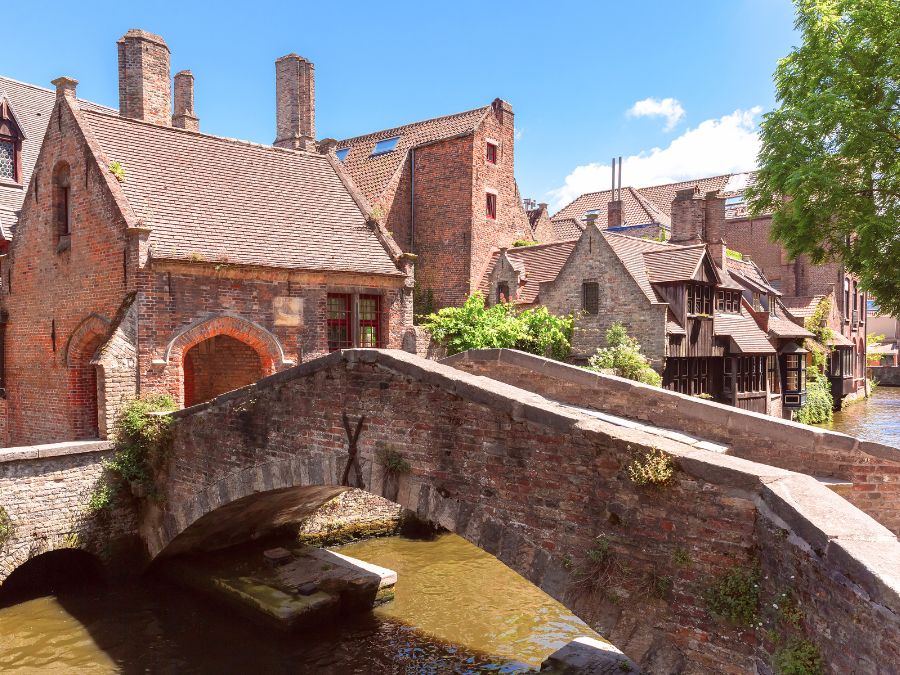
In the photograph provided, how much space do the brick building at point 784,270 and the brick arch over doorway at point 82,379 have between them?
30658 mm

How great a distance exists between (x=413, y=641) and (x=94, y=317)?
9.65 meters

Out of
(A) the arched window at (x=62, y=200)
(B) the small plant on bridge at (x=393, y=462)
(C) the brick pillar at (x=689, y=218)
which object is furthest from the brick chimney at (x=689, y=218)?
(B) the small plant on bridge at (x=393, y=462)

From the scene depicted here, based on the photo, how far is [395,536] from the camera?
1576cm

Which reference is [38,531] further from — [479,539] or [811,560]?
[811,560]

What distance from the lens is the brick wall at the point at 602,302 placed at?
2222 centimetres

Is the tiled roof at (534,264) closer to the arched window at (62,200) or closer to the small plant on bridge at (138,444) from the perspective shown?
the arched window at (62,200)

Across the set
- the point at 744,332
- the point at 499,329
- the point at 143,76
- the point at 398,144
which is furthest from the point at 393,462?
the point at 744,332

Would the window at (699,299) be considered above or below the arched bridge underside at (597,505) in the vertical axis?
→ above

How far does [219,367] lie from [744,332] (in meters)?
20.7

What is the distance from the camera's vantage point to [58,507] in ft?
38.6


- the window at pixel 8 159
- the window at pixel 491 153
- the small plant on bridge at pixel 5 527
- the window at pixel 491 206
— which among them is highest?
the window at pixel 491 153

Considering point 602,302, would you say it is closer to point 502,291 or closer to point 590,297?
point 590,297

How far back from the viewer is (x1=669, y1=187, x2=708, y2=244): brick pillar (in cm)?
3089

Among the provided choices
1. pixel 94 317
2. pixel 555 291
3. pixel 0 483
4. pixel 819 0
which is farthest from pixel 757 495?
pixel 555 291
